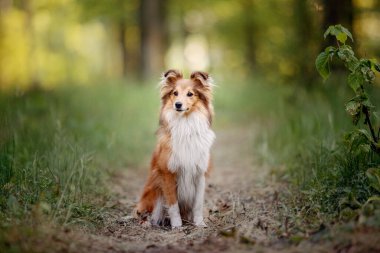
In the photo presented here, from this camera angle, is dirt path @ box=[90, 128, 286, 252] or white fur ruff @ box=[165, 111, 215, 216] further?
white fur ruff @ box=[165, 111, 215, 216]

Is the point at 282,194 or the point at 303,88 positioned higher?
the point at 303,88

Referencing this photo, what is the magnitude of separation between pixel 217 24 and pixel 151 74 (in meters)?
7.93

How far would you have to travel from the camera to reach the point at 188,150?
4949 millimetres

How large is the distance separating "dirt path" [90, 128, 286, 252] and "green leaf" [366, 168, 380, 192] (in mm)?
914

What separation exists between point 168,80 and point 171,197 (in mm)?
1291

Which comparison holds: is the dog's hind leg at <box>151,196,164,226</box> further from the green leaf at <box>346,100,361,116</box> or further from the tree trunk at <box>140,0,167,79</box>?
the tree trunk at <box>140,0,167,79</box>

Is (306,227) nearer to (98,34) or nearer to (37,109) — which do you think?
(37,109)

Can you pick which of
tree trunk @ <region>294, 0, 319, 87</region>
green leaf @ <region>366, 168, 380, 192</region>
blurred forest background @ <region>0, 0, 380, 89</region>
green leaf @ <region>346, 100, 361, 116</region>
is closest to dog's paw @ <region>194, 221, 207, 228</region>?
green leaf @ <region>366, 168, 380, 192</region>

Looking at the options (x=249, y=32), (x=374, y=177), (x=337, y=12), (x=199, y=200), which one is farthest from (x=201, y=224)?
(x=249, y=32)

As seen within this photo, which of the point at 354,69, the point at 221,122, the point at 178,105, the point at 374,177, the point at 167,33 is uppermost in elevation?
the point at 167,33

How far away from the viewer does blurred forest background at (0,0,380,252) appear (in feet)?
14.5

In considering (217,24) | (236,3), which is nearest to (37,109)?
(236,3)

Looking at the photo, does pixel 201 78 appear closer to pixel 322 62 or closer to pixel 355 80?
pixel 322 62

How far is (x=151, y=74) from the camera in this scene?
672 inches
